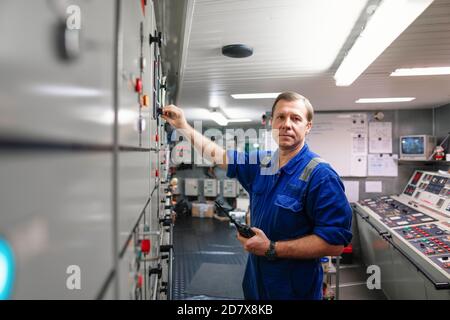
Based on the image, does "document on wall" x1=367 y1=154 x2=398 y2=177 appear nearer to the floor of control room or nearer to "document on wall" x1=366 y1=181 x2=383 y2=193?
"document on wall" x1=366 y1=181 x2=383 y2=193

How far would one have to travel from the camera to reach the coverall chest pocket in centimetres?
150

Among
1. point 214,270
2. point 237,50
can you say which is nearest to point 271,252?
point 237,50

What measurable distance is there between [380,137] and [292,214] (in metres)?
3.77

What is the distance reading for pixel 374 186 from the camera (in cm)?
464

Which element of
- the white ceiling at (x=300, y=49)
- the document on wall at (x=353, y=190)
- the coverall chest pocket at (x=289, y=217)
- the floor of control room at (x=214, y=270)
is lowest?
the floor of control room at (x=214, y=270)

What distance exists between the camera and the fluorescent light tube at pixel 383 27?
4.02ft

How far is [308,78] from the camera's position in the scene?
2852mm

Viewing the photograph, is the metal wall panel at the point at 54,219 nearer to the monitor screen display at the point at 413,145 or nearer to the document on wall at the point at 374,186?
the monitor screen display at the point at 413,145

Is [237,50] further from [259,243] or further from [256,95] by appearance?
[256,95]

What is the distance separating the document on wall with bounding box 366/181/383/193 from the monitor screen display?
2.03 ft

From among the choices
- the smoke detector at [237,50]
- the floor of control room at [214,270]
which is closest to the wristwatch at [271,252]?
the smoke detector at [237,50]

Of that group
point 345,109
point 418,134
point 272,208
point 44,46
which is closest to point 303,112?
point 272,208

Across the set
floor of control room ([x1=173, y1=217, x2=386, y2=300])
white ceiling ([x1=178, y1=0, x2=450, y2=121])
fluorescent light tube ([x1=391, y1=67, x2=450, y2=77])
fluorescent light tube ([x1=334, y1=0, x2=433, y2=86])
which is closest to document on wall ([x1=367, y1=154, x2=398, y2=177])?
white ceiling ([x1=178, y1=0, x2=450, y2=121])

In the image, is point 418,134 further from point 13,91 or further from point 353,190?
point 13,91
